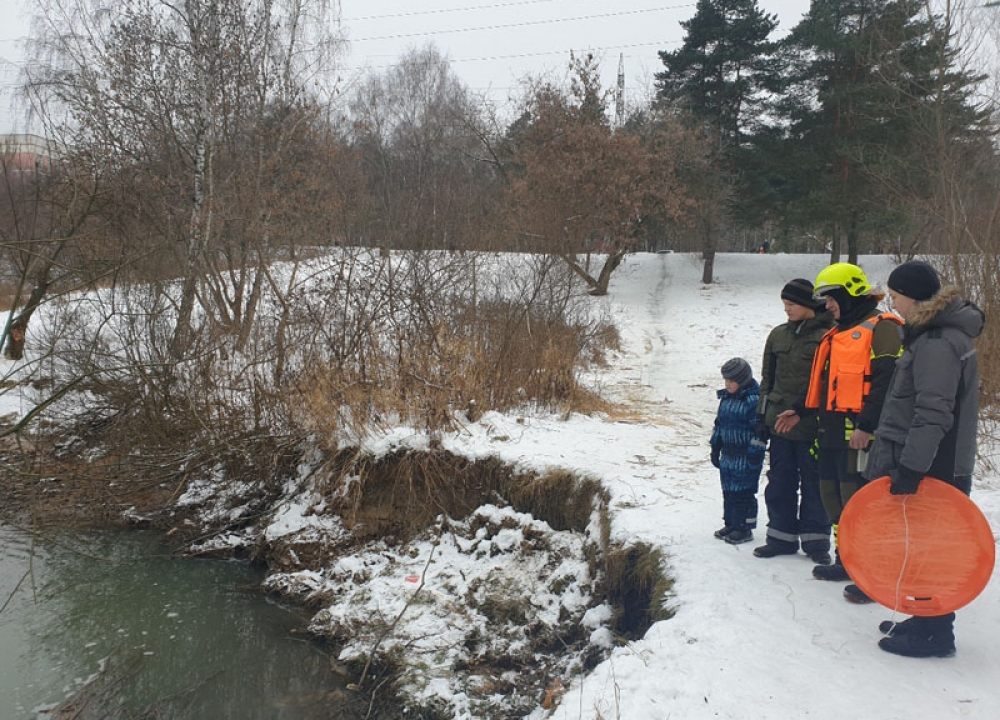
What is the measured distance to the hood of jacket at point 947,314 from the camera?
323 cm

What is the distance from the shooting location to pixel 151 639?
584 cm

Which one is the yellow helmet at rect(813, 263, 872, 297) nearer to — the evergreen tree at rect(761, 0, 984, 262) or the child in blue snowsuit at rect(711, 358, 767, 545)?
the child in blue snowsuit at rect(711, 358, 767, 545)

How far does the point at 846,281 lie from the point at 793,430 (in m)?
0.94

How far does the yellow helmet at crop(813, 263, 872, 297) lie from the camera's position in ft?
12.6

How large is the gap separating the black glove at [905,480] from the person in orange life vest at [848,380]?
0.49m

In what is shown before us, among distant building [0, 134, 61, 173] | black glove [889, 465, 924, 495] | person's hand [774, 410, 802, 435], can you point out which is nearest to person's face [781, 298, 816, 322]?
person's hand [774, 410, 802, 435]

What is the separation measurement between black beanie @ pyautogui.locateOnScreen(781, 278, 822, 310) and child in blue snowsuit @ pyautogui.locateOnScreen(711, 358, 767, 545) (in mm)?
545

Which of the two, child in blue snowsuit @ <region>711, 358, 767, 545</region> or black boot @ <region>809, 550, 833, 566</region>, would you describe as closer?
black boot @ <region>809, 550, 833, 566</region>

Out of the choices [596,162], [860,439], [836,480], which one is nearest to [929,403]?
[860,439]

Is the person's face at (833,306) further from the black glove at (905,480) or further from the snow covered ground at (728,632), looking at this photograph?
the snow covered ground at (728,632)

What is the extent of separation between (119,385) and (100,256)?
1536mm

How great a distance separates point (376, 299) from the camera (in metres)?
8.35

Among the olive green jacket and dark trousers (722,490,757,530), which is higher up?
the olive green jacket

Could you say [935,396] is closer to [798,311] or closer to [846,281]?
[846,281]
